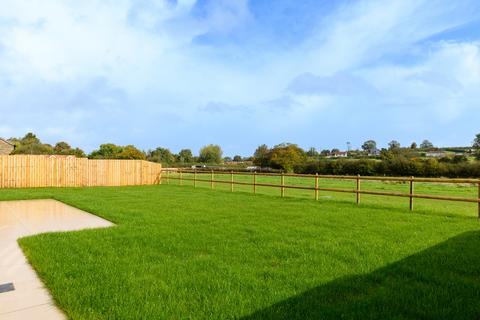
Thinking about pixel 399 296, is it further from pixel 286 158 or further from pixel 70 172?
pixel 286 158

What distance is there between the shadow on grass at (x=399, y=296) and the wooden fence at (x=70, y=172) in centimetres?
1915

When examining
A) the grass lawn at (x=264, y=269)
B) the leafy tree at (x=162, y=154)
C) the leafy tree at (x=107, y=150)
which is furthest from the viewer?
the leafy tree at (x=162, y=154)

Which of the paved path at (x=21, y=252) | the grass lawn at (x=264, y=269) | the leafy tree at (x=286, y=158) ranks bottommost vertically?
the paved path at (x=21, y=252)

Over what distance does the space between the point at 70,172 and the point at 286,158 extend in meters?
53.0

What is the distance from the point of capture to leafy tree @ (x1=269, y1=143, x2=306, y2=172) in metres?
67.8

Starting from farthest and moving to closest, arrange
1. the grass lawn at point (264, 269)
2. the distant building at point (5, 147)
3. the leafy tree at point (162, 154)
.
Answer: the leafy tree at point (162, 154)
the distant building at point (5, 147)
the grass lawn at point (264, 269)

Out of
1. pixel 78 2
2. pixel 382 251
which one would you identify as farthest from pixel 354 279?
pixel 78 2

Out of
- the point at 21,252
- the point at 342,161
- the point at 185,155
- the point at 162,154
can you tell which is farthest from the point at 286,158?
the point at 21,252

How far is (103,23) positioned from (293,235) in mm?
10582

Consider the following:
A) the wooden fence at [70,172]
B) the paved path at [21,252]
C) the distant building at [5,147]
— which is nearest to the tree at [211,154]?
the distant building at [5,147]

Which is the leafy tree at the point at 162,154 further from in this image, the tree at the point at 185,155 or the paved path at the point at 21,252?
the paved path at the point at 21,252

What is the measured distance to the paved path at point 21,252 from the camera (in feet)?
9.31

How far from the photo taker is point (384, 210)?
8.73m

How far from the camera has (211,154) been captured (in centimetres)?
9831
